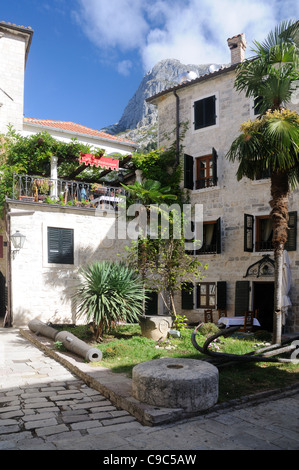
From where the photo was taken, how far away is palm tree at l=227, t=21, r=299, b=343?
9.54 meters

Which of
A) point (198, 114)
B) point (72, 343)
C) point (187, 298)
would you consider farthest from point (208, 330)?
point (198, 114)

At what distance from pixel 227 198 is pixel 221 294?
392 centimetres

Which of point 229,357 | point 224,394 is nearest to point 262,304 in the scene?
point 229,357

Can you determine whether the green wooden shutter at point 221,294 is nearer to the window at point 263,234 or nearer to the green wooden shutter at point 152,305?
the window at point 263,234

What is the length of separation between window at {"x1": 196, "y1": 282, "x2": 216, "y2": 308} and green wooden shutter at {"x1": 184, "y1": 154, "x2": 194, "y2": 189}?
4.30 m

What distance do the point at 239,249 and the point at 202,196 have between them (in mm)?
3008

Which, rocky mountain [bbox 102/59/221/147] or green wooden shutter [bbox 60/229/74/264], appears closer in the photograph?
green wooden shutter [bbox 60/229/74/264]

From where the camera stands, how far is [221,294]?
1568 cm

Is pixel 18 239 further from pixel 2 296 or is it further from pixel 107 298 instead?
pixel 2 296

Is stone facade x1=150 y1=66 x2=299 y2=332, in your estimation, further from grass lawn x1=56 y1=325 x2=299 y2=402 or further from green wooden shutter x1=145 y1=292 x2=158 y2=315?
grass lawn x1=56 y1=325 x2=299 y2=402

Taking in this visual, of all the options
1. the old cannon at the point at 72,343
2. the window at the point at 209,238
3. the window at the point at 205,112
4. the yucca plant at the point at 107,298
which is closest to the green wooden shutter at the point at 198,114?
the window at the point at 205,112

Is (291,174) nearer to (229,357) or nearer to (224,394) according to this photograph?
(229,357)

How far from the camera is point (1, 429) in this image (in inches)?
194

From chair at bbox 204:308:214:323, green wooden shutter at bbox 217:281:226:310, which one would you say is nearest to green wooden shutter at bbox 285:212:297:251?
green wooden shutter at bbox 217:281:226:310
